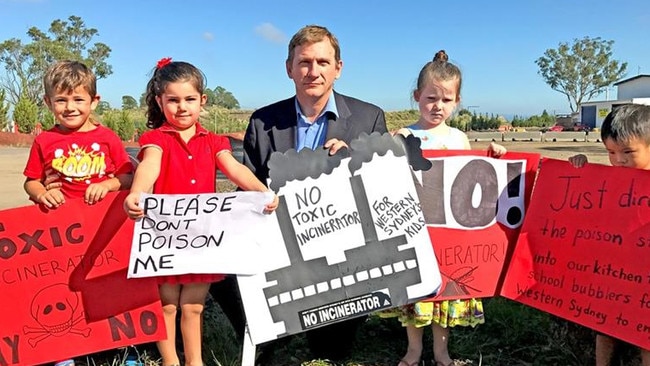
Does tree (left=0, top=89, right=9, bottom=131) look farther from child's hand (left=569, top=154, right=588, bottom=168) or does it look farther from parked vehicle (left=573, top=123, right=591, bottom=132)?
parked vehicle (left=573, top=123, right=591, bottom=132)

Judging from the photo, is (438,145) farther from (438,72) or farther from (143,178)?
(143,178)

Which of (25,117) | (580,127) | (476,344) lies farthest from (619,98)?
(476,344)

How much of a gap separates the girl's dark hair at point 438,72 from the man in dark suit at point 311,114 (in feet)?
1.11

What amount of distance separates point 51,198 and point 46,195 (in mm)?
30

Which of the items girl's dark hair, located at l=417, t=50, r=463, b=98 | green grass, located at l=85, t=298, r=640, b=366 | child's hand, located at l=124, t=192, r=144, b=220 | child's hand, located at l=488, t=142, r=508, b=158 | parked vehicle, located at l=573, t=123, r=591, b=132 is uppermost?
girl's dark hair, located at l=417, t=50, r=463, b=98

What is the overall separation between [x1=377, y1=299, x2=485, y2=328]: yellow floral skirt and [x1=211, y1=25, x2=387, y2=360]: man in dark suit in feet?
3.32

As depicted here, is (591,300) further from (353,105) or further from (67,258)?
(67,258)

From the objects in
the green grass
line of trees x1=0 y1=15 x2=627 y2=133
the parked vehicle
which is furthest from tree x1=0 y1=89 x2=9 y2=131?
the parked vehicle

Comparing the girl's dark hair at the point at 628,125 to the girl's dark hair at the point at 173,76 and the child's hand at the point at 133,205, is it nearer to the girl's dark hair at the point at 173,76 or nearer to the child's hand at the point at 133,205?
the girl's dark hair at the point at 173,76

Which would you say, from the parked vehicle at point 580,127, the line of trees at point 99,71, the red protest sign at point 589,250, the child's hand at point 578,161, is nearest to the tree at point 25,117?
the line of trees at point 99,71

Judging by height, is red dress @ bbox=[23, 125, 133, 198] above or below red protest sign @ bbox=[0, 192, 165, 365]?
above

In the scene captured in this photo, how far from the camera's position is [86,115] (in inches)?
119

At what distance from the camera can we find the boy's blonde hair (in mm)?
2924

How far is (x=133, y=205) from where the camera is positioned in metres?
2.64
